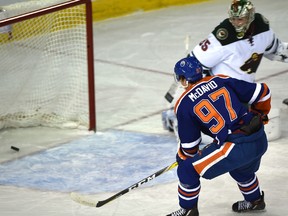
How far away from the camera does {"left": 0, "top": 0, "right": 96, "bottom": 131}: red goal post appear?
20.5 ft

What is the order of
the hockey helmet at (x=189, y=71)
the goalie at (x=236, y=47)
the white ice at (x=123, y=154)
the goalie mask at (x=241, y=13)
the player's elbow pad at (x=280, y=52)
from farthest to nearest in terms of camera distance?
the player's elbow pad at (x=280, y=52)
the goalie at (x=236, y=47)
the goalie mask at (x=241, y=13)
the white ice at (x=123, y=154)
the hockey helmet at (x=189, y=71)

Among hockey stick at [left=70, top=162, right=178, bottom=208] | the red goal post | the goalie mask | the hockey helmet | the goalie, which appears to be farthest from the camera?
the red goal post

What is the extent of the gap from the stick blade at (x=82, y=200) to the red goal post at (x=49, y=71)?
1407 mm

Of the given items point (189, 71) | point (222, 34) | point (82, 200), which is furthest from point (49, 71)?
point (189, 71)

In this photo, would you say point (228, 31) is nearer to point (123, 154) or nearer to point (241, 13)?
point (241, 13)

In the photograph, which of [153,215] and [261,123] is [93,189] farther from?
[261,123]

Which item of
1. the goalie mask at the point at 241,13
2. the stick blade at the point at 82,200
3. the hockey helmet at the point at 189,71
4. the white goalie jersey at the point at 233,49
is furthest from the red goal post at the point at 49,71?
the hockey helmet at the point at 189,71

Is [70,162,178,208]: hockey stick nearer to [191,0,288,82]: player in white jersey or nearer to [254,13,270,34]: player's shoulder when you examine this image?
[191,0,288,82]: player in white jersey

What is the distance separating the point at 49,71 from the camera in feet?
21.4

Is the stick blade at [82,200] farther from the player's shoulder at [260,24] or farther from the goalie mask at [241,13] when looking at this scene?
the player's shoulder at [260,24]

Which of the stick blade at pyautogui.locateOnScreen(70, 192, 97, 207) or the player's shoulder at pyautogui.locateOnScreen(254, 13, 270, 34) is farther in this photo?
the player's shoulder at pyautogui.locateOnScreen(254, 13, 270, 34)

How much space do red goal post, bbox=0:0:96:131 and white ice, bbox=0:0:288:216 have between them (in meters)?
0.12

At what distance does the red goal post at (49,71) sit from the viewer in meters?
6.25

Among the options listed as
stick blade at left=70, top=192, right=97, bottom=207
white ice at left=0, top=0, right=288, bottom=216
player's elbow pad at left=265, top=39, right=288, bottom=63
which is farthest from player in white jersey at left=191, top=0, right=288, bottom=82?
stick blade at left=70, top=192, right=97, bottom=207
